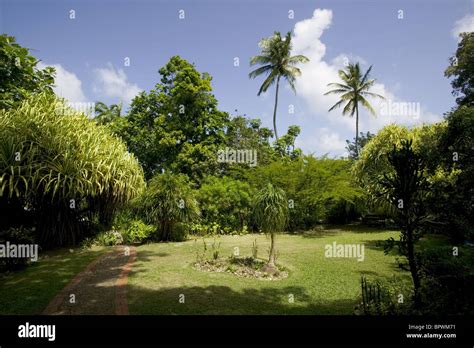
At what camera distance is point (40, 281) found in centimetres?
684

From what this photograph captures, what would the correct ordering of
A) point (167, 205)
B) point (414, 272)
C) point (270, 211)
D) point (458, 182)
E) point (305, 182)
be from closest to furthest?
1. point (414, 272)
2. point (458, 182)
3. point (270, 211)
4. point (167, 205)
5. point (305, 182)

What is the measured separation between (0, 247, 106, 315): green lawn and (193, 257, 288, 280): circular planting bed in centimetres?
352

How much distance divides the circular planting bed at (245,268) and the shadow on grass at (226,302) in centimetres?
125

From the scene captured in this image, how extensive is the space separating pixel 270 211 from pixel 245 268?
1902 millimetres

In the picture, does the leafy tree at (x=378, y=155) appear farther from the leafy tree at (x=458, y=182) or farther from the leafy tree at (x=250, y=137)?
the leafy tree at (x=458, y=182)

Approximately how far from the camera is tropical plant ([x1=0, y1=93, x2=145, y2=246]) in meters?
9.23

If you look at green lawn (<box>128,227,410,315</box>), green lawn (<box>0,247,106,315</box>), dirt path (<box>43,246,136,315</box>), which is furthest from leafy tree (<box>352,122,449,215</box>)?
green lawn (<box>0,247,106,315</box>)

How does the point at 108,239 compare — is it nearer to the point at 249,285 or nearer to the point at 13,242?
the point at 13,242

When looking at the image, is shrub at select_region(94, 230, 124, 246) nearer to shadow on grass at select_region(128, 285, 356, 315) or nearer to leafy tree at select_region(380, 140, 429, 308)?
shadow on grass at select_region(128, 285, 356, 315)

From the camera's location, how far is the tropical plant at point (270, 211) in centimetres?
840

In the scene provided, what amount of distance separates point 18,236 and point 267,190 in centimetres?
722

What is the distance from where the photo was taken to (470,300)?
4305 millimetres
